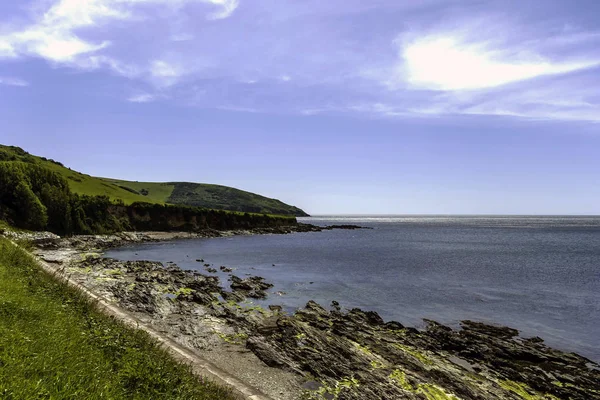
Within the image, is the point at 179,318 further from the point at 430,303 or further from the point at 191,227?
the point at 191,227

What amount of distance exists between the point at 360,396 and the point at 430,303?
22923mm

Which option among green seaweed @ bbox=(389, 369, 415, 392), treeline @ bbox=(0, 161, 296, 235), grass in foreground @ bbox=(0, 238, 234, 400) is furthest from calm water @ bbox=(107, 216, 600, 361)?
treeline @ bbox=(0, 161, 296, 235)

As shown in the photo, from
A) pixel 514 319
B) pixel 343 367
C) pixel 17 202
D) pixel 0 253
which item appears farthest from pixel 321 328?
pixel 17 202

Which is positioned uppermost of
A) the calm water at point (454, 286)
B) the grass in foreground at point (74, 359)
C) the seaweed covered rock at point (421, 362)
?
the grass in foreground at point (74, 359)

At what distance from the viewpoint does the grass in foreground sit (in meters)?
7.18

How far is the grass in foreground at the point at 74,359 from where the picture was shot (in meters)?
7.18

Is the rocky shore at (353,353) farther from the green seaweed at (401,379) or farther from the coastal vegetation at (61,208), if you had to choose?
the coastal vegetation at (61,208)

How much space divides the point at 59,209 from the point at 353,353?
8313 cm

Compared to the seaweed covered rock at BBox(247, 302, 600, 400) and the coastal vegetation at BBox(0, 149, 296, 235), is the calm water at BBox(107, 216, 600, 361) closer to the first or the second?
the seaweed covered rock at BBox(247, 302, 600, 400)

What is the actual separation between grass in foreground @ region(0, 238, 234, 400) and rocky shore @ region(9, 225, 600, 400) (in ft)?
19.6

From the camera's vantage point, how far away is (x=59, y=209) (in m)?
78.6

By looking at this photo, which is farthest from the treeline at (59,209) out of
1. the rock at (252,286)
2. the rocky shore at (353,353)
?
the rock at (252,286)

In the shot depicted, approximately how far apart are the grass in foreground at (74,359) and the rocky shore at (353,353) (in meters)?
5.96

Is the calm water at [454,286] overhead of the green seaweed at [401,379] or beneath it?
beneath
